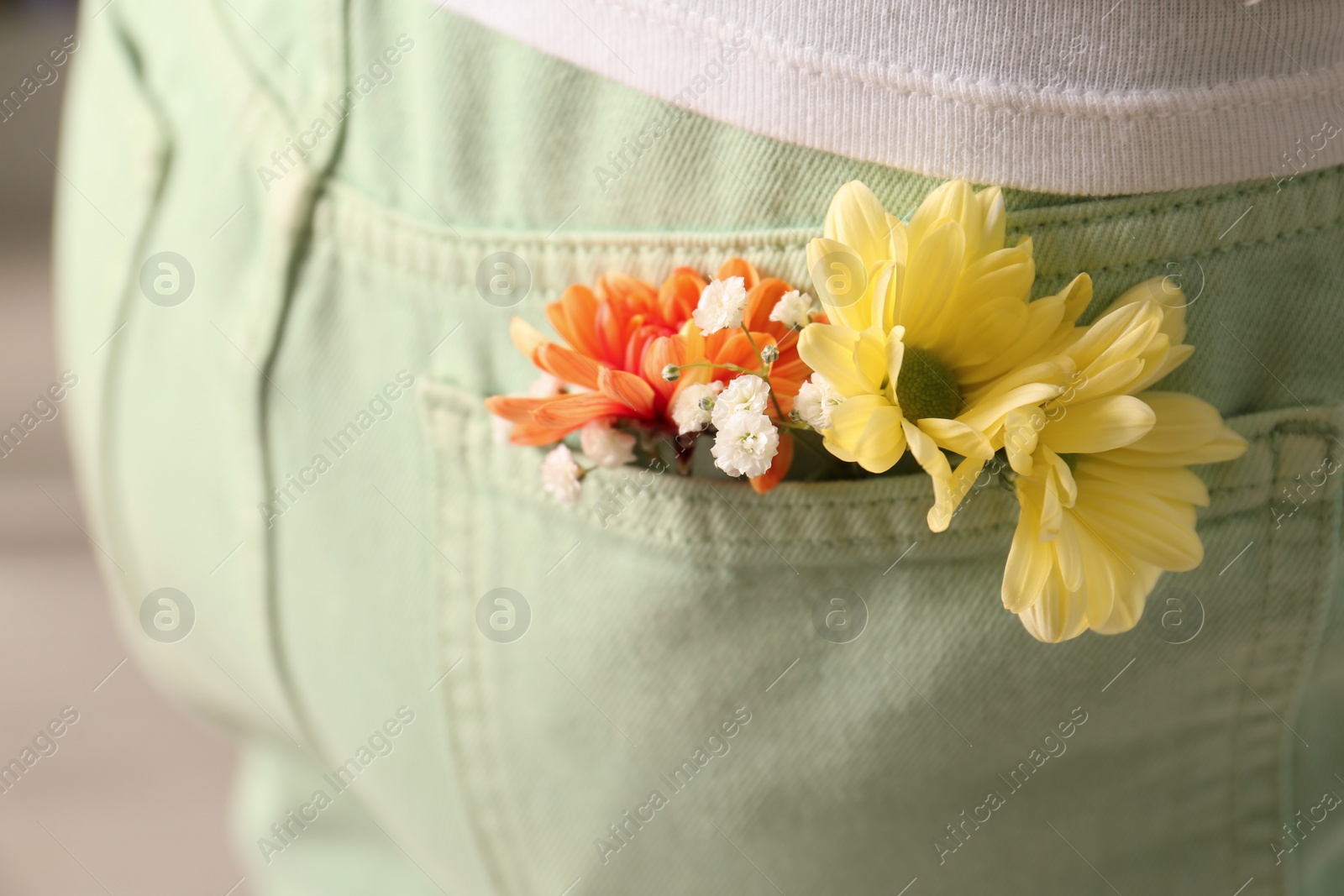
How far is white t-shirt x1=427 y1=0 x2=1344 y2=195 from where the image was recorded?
42 cm

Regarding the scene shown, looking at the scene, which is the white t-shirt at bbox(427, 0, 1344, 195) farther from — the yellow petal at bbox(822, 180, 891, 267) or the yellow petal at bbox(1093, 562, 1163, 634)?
the yellow petal at bbox(1093, 562, 1163, 634)

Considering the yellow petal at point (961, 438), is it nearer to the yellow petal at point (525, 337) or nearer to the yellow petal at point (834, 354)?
the yellow petal at point (834, 354)

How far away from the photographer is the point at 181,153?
0.61 metres

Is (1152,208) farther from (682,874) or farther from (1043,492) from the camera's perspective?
(682,874)

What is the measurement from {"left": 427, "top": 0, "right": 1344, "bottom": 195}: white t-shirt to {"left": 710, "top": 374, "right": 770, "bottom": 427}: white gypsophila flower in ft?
0.35

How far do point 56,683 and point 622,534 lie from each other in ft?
3.35

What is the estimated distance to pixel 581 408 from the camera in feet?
1.48

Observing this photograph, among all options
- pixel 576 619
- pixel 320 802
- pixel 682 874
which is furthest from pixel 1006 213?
pixel 320 802

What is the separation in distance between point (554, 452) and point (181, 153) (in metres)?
0.31

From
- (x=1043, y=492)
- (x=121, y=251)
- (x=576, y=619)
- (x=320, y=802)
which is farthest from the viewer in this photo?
(x=320, y=802)
